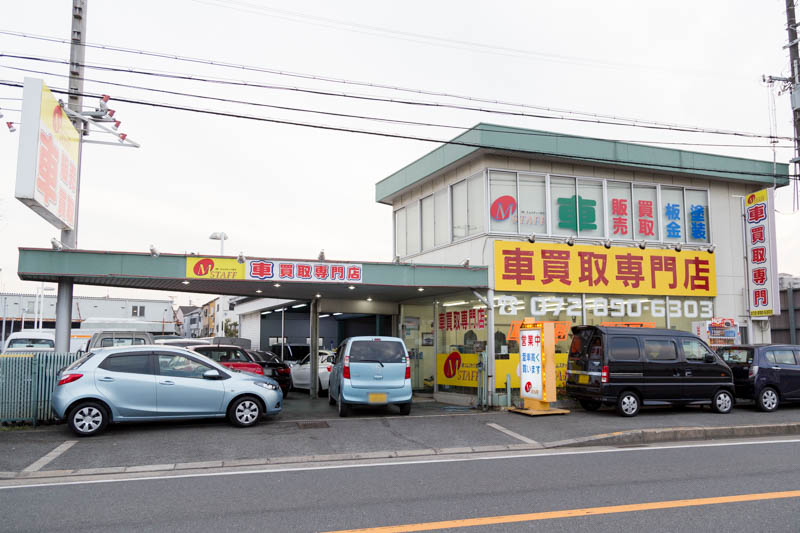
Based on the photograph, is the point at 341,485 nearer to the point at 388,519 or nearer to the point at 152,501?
the point at 388,519

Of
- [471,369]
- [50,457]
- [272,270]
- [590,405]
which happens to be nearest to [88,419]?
[50,457]

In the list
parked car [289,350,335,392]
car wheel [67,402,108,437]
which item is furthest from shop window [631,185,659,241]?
car wheel [67,402,108,437]

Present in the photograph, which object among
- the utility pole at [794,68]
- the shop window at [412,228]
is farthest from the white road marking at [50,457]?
the utility pole at [794,68]

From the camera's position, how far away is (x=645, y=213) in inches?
701

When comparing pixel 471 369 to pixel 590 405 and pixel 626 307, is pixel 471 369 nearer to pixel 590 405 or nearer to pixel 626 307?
pixel 590 405

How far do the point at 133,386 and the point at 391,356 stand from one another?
5.17 metres

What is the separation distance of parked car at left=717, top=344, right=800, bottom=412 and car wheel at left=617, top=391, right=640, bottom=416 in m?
3.34

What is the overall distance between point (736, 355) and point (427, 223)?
932 centimetres

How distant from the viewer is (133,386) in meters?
10.6

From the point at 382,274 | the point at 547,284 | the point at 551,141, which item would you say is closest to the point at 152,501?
the point at 382,274

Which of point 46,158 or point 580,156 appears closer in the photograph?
point 46,158

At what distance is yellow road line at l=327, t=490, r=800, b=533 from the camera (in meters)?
5.41

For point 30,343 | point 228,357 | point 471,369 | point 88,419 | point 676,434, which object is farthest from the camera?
point 30,343

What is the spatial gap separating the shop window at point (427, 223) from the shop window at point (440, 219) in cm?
21
